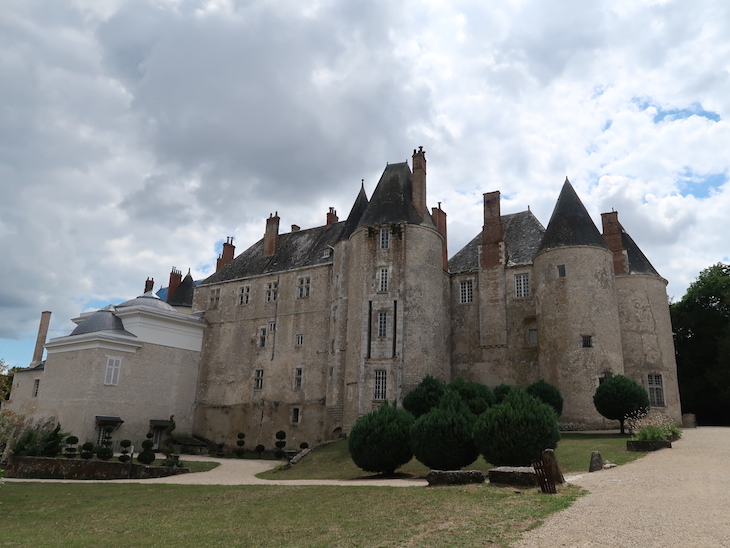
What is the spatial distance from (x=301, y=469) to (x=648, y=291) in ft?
69.2

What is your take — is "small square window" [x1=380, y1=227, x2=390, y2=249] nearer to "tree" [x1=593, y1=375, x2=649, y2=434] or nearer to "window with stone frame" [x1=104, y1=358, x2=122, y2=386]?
"tree" [x1=593, y1=375, x2=649, y2=434]

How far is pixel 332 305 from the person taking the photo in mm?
34250

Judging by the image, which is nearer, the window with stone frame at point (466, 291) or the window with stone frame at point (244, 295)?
the window with stone frame at point (466, 291)

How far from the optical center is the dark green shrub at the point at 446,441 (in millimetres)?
16109

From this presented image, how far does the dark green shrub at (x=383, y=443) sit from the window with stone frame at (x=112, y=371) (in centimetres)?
2036

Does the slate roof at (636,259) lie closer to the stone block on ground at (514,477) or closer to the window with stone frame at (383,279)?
the window with stone frame at (383,279)

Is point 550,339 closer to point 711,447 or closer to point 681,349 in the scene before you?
point 711,447

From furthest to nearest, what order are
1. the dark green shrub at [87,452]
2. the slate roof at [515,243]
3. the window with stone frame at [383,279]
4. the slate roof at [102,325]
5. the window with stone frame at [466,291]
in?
the slate roof at [102,325] < the window with stone frame at [466,291] < the slate roof at [515,243] < the window with stone frame at [383,279] < the dark green shrub at [87,452]

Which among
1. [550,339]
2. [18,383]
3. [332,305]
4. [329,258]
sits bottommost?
[18,383]

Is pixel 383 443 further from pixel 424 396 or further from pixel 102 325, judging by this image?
pixel 102 325

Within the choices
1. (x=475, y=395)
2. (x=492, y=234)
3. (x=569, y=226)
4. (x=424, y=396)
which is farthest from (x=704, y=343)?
(x=424, y=396)

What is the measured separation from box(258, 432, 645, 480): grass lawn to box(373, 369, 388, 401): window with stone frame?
287 cm

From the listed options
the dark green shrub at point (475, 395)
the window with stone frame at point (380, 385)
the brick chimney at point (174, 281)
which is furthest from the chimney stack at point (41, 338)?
the dark green shrub at point (475, 395)

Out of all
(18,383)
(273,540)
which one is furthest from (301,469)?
(18,383)
